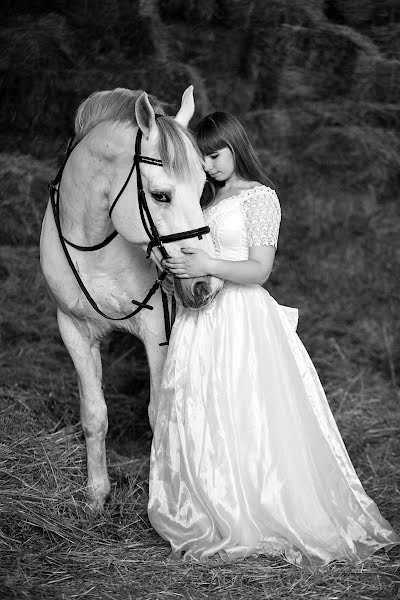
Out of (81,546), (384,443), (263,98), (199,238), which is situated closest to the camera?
(199,238)

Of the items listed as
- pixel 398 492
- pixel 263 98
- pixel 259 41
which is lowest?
pixel 398 492

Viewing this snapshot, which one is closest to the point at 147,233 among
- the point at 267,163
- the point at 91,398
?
the point at 91,398

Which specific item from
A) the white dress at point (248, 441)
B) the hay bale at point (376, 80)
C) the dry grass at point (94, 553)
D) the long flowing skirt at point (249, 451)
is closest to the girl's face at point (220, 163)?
the white dress at point (248, 441)

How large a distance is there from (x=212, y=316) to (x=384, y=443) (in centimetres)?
179

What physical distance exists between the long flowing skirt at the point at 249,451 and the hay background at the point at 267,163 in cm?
56

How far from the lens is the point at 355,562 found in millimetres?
2689

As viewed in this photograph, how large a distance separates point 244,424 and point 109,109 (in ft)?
4.06

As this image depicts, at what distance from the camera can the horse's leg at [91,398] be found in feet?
10.6

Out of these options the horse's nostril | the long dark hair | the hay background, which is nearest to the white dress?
the long dark hair

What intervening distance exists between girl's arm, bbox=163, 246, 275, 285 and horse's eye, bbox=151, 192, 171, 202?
0.59 ft

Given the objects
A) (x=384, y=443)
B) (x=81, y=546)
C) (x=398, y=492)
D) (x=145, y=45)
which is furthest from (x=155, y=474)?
(x=145, y=45)

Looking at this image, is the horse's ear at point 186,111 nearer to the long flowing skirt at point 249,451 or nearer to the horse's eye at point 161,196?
the horse's eye at point 161,196

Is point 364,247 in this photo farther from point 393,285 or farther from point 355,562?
point 355,562

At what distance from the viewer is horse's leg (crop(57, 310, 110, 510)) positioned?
10.6 feet
